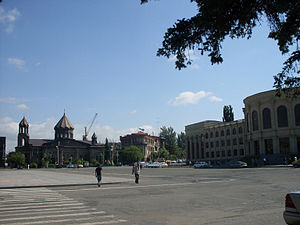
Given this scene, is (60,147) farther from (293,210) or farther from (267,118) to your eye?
(293,210)

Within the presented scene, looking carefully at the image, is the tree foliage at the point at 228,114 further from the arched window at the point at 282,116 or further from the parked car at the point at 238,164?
the parked car at the point at 238,164

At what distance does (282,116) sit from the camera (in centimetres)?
6450

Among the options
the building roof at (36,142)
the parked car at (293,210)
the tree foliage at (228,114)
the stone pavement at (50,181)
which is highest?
the tree foliage at (228,114)

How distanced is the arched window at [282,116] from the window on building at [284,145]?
122 inches

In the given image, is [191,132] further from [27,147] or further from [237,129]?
[27,147]

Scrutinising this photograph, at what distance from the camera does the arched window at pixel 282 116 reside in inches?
2518

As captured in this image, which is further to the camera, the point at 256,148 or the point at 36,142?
the point at 36,142

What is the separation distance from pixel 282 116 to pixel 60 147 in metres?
97.4

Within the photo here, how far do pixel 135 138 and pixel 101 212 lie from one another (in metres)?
134

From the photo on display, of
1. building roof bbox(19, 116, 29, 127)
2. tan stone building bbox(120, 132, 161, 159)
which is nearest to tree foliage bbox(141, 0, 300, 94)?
tan stone building bbox(120, 132, 161, 159)

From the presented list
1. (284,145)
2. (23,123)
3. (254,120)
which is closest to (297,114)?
(284,145)

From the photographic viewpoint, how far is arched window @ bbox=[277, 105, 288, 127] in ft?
210

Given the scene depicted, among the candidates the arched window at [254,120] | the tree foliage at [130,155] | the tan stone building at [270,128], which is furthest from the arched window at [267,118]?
the tree foliage at [130,155]

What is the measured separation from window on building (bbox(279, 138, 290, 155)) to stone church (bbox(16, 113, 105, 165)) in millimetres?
91066
